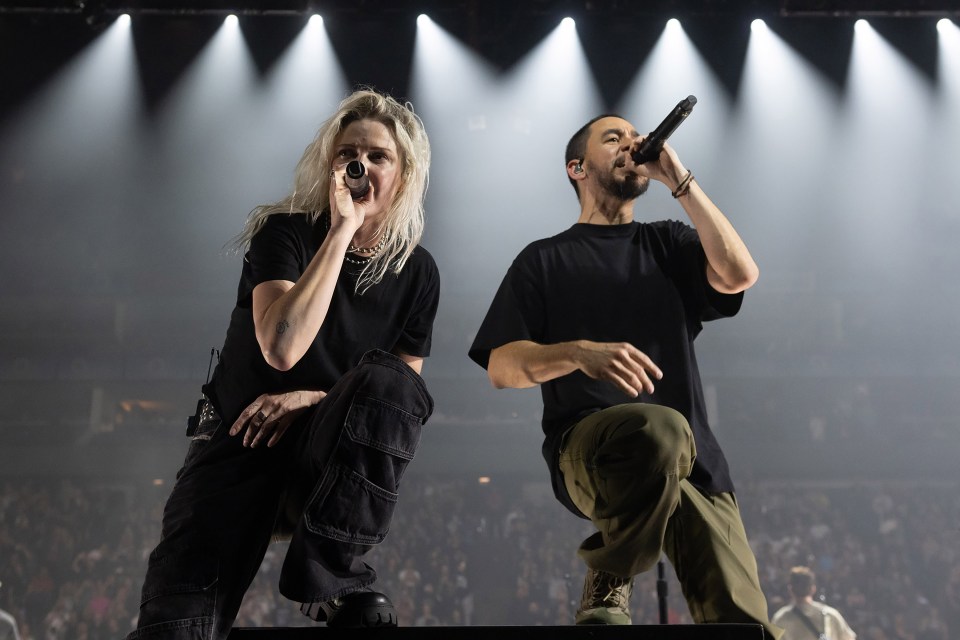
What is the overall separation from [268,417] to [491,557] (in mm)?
8736

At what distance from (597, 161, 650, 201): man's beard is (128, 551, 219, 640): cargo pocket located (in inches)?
56.2

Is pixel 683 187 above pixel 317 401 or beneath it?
above

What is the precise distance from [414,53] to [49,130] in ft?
11.0

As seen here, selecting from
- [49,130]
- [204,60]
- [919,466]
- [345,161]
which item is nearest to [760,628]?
[345,161]

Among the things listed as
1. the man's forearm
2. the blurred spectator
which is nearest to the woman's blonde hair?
the man's forearm

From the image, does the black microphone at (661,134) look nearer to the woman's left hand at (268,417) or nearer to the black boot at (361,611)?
the woman's left hand at (268,417)

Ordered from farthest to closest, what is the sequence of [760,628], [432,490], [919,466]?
1. [919,466]
2. [432,490]
3. [760,628]

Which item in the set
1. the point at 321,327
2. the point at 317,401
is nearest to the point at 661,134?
the point at 321,327

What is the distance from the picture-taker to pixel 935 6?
23.1 feet

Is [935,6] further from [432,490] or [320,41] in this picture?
[432,490]

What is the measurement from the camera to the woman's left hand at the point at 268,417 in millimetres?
1572

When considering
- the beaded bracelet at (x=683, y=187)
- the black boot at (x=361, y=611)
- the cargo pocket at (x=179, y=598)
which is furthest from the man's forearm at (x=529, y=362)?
the cargo pocket at (x=179, y=598)

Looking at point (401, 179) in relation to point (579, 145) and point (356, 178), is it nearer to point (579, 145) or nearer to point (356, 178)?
point (356, 178)

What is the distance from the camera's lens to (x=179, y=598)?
1354mm
